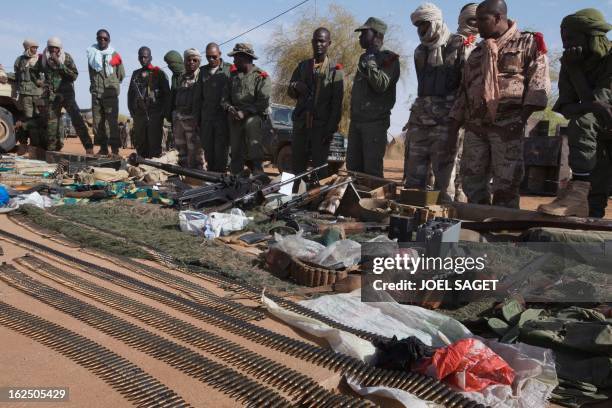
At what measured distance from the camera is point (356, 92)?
7.35 m

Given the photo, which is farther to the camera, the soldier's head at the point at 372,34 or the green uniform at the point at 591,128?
the soldier's head at the point at 372,34

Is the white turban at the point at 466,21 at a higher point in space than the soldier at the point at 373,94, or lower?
higher

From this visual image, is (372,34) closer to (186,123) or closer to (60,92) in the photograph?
(186,123)

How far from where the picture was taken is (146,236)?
5211 mm

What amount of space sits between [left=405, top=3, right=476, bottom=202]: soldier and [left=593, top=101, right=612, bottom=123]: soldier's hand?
5.39 ft

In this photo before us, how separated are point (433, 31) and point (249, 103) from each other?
133 inches

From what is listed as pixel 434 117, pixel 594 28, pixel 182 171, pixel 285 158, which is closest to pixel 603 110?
pixel 594 28

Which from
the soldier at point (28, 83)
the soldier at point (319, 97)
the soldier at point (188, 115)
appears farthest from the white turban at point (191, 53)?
the soldier at point (28, 83)

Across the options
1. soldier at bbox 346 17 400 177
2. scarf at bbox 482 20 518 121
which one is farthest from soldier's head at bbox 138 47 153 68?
scarf at bbox 482 20 518 121

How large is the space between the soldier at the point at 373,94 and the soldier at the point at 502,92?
137cm

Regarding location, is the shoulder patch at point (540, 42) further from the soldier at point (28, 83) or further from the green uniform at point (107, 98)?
the soldier at point (28, 83)

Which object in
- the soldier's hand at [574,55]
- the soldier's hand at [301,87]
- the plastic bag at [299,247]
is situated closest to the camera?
the plastic bag at [299,247]

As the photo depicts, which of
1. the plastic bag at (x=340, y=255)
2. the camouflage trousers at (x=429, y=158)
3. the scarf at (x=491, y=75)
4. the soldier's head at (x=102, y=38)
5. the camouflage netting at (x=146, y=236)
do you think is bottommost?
the camouflage netting at (x=146, y=236)

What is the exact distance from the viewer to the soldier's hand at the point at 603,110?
16.1ft
